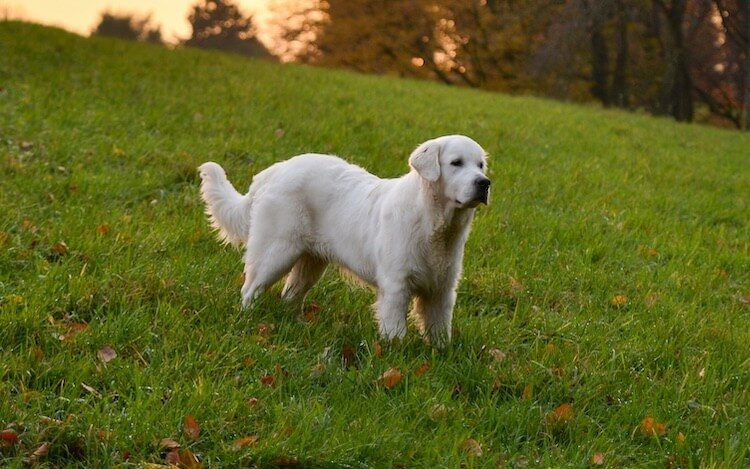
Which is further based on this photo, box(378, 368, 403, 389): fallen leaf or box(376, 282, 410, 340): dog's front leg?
box(376, 282, 410, 340): dog's front leg

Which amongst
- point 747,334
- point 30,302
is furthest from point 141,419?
point 747,334

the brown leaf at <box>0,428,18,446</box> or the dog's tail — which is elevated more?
the dog's tail

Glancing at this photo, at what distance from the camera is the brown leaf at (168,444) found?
343cm

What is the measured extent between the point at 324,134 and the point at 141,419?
773 centimetres

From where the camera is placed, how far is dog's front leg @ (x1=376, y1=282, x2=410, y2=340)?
4.89m

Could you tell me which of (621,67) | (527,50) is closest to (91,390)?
(621,67)

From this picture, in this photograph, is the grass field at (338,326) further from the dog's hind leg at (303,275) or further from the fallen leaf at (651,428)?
the dog's hind leg at (303,275)

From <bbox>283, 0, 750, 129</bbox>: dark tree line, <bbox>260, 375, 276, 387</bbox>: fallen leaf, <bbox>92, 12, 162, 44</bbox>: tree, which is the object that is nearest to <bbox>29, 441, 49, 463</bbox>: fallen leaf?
<bbox>260, 375, 276, 387</bbox>: fallen leaf

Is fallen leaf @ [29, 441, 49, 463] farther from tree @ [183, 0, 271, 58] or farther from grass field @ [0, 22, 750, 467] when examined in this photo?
tree @ [183, 0, 271, 58]

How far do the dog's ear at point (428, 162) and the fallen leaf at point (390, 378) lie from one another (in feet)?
3.72

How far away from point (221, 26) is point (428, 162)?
167 ft

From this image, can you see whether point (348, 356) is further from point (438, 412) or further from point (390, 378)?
point (438, 412)

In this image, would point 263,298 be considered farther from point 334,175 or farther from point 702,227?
point 702,227

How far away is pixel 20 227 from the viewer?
618 centimetres
